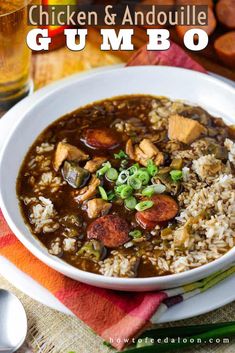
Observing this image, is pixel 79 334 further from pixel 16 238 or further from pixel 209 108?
pixel 209 108

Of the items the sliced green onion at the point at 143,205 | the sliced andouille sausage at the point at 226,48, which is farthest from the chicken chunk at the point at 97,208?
the sliced andouille sausage at the point at 226,48

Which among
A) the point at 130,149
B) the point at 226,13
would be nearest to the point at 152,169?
the point at 130,149

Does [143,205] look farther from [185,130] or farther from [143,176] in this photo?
[185,130]

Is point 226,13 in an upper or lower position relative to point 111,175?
upper

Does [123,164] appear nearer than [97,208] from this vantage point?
No

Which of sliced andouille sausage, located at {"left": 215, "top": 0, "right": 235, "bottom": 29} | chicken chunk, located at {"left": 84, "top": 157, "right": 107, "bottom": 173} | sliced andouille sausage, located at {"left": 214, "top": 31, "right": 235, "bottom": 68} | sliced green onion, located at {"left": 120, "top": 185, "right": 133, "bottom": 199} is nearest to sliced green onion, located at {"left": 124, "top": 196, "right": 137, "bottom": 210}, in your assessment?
sliced green onion, located at {"left": 120, "top": 185, "right": 133, "bottom": 199}

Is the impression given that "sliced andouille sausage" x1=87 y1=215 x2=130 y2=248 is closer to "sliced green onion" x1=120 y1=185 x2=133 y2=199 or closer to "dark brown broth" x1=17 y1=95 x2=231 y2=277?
"dark brown broth" x1=17 y1=95 x2=231 y2=277

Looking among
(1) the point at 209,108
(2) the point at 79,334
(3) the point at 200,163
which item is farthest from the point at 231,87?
(2) the point at 79,334
